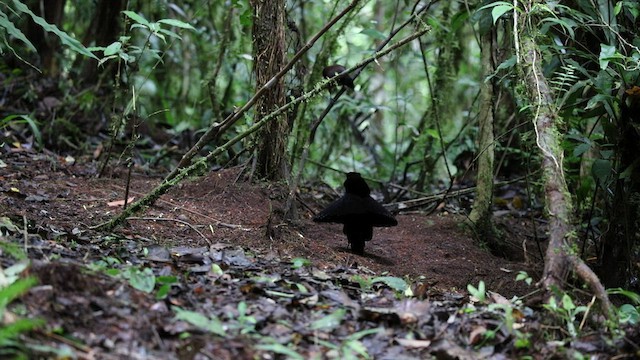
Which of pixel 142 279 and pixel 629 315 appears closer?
pixel 142 279

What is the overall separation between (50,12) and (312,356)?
230 inches

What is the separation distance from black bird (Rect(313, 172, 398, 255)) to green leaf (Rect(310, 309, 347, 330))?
56.3 inches

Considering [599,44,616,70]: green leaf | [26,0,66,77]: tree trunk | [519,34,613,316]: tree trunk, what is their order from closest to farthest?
[519,34,613,316]: tree trunk → [599,44,616,70]: green leaf → [26,0,66,77]: tree trunk

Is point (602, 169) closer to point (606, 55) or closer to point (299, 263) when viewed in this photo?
point (606, 55)

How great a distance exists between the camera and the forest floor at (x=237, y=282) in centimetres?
232

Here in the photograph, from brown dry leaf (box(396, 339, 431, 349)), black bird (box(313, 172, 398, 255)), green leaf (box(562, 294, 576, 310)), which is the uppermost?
black bird (box(313, 172, 398, 255))

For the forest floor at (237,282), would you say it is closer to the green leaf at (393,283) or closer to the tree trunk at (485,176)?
the green leaf at (393,283)

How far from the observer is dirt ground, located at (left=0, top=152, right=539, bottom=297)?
3.81m

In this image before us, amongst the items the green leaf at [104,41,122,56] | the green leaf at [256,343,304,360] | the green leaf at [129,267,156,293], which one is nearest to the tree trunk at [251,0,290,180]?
the green leaf at [104,41,122,56]

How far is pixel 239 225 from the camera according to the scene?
Answer: 414cm

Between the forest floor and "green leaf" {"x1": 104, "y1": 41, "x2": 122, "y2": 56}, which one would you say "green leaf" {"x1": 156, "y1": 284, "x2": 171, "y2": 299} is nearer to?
the forest floor

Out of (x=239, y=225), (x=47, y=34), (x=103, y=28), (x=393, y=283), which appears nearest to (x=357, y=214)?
(x=239, y=225)

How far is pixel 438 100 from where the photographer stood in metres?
6.50

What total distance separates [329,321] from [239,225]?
1.68 m
